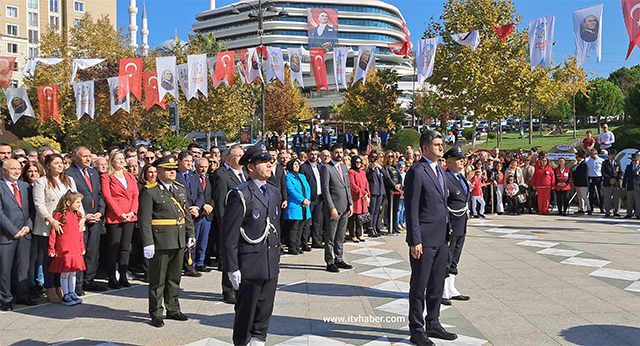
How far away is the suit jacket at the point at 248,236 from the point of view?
4344 mm

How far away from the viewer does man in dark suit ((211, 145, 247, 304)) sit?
6.72 m

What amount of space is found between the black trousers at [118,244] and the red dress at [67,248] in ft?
2.54

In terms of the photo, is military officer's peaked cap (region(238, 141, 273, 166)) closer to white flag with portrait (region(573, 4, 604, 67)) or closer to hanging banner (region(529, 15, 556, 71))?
white flag with portrait (region(573, 4, 604, 67))

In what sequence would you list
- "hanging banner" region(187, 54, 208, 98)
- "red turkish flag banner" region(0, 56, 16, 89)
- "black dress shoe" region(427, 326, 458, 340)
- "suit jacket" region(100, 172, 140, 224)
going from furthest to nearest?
→ "hanging banner" region(187, 54, 208, 98) → "red turkish flag banner" region(0, 56, 16, 89) → "suit jacket" region(100, 172, 140, 224) → "black dress shoe" region(427, 326, 458, 340)

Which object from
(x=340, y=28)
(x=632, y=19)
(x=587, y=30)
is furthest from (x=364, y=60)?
(x=340, y=28)

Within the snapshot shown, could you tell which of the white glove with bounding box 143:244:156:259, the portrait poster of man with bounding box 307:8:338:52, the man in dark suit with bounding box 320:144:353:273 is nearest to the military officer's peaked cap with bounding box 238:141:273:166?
the white glove with bounding box 143:244:156:259

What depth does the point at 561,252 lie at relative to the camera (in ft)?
32.1

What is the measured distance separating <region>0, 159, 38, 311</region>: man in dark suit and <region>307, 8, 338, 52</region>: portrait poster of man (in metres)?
13.5

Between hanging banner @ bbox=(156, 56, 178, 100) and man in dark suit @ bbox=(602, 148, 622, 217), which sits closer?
man in dark suit @ bbox=(602, 148, 622, 217)

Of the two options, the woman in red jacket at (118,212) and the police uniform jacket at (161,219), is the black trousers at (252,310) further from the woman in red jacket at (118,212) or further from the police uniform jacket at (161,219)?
the woman in red jacket at (118,212)

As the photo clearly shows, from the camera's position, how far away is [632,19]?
12664 mm

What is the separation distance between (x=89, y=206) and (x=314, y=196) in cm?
443

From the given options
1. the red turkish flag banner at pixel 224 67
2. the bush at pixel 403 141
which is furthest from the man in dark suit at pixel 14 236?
the bush at pixel 403 141

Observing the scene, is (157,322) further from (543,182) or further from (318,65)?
(318,65)
